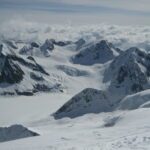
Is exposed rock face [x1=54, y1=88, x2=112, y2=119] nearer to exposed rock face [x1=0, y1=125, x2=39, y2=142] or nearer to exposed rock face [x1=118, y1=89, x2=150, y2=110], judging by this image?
exposed rock face [x1=118, y1=89, x2=150, y2=110]

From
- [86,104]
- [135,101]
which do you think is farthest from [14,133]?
[86,104]

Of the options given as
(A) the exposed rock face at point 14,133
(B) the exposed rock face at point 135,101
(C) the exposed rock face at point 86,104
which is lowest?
(C) the exposed rock face at point 86,104

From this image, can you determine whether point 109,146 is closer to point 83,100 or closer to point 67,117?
point 67,117

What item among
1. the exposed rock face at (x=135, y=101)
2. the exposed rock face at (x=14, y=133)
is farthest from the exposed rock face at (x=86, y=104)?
the exposed rock face at (x=14, y=133)

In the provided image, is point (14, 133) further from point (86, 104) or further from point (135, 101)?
point (86, 104)

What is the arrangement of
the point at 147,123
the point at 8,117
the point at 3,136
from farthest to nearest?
the point at 8,117 → the point at 3,136 → the point at 147,123

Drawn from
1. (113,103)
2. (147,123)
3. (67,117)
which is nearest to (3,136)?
(147,123)

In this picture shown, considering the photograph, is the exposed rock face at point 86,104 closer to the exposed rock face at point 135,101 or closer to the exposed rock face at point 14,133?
the exposed rock face at point 135,101
